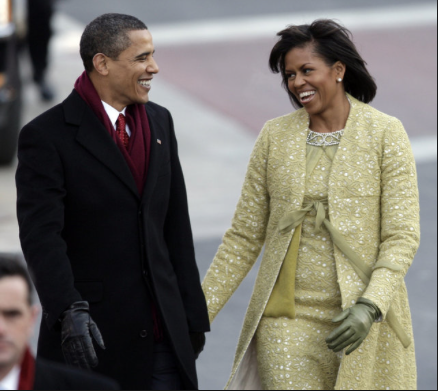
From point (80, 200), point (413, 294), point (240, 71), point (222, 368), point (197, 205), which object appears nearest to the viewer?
point (80, 200)

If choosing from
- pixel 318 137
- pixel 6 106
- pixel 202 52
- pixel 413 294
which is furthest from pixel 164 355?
pixel 202 52

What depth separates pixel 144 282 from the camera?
14.0ft

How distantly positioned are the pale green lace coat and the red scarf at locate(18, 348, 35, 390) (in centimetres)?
168

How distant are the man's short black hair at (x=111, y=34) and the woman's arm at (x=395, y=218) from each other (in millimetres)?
1117

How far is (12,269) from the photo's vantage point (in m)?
3.02

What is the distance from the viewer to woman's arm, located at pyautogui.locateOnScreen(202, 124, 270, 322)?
471 cm

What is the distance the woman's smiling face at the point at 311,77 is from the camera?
4498mm

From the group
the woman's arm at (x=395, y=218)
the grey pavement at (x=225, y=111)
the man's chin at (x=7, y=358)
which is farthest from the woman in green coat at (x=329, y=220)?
the grey pavement at (x=225, y=111)

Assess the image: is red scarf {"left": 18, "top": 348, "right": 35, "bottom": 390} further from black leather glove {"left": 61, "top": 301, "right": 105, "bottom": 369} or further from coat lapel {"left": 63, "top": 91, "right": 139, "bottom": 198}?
coat lapel {"left": 63, "top": 91, "right": 139, "bottom": 198}

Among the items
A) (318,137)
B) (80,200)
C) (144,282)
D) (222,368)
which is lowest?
(222,368)

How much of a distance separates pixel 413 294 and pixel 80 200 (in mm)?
4184

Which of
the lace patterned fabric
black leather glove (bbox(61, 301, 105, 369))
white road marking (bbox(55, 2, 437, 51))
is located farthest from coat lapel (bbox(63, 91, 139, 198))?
white road marking (bbox(55, 2, 437, 51))

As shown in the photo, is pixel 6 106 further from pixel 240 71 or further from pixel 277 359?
pixel 277 359

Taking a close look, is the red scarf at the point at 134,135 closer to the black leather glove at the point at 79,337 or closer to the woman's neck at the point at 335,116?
the black leather glove at the point at 79,337
